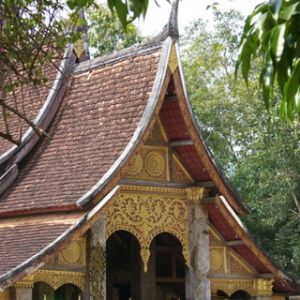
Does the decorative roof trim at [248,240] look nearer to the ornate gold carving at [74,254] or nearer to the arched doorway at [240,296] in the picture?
the arched doorway at [240,296]

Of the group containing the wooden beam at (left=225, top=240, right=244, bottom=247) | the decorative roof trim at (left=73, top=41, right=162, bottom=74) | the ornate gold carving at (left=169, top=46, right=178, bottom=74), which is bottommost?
the wooden beam at (left=225, top=240, right=244, bottom=247)

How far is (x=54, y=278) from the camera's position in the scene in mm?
10305

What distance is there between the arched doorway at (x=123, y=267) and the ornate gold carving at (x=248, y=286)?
1.42m

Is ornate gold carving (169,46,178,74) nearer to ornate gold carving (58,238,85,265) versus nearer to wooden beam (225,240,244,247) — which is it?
ornate gold carving (58,238,85,265)

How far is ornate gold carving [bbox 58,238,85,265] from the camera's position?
10.6 m

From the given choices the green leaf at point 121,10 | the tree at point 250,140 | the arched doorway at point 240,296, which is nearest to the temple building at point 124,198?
the arched doorway at point 240,296

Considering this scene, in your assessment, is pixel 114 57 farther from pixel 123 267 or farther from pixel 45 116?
pixel 123 267

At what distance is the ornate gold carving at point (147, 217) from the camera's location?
1117 cm

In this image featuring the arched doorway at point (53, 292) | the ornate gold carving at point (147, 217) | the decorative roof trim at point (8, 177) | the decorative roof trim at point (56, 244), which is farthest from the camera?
the decorative roof trim at point (8, 177)

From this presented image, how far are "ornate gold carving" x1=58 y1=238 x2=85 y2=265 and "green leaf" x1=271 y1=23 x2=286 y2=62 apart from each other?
8.74 meters

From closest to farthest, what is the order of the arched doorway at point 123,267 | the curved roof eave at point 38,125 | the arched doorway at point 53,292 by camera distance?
the arched doorway at point 53,292 < the curved roof eave at point 38,125 < the arched doorway at point 123,267

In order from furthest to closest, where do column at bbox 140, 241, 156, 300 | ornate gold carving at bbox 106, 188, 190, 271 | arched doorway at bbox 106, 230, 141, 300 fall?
arched doorway at bbox 106, 230, 141, 300, column at bbox 140, 241, 156, 300, ornate gold carving at bbox 106, 188, 190, 271

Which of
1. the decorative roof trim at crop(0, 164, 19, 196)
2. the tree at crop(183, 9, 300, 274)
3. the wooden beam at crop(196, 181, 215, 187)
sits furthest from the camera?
the tree at crop(183, 9, 300, 274)

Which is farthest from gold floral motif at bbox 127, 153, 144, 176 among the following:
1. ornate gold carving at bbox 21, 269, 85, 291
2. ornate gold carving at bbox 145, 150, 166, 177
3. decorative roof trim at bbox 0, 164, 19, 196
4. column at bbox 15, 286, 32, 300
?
column at bbox 15, 286, 32, 300
